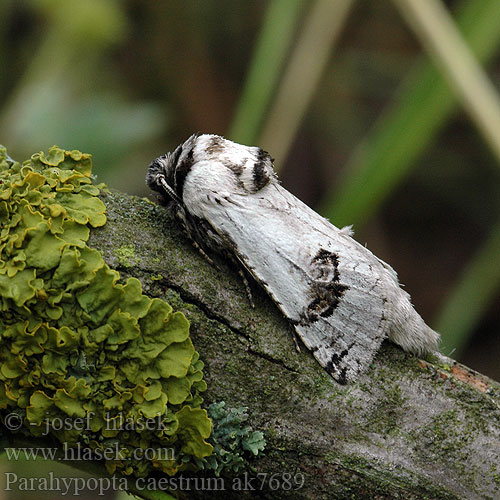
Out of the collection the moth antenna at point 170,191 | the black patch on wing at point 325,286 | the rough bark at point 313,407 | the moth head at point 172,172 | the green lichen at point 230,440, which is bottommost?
the green lichen at point 230,440

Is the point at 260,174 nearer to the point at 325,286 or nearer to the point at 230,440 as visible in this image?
the point at 325,286

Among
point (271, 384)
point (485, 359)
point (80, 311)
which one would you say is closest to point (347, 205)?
point (271, 384)

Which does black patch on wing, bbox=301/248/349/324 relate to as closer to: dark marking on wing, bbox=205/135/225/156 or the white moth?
the white moth

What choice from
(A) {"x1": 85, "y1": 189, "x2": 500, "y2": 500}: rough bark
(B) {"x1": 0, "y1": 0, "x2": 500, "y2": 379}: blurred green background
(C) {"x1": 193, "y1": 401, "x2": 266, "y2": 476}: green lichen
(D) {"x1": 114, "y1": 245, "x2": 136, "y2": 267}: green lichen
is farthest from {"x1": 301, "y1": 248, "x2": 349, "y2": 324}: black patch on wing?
(B) {"x1": 0, "y1": 0, "x2": 500, "y2": 379}: blurred green background

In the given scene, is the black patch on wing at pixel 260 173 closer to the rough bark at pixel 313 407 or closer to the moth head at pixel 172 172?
the moth head at pixel 172 172

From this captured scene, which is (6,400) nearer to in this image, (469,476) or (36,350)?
(36,350)

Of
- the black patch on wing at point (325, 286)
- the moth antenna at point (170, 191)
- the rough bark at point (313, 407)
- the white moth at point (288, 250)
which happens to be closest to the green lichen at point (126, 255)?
the rough bark at point (313, 407)

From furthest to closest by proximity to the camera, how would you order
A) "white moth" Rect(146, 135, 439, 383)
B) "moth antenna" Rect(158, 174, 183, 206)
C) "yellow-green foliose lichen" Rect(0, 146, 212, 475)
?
1. "moth antenna" Rect(158, 174, 183, 206)
2. "white moth" Rect(146, 135, 439, 383)
3. "yellow-green foliose lichen" Rect(0, 146, 212, 475)
